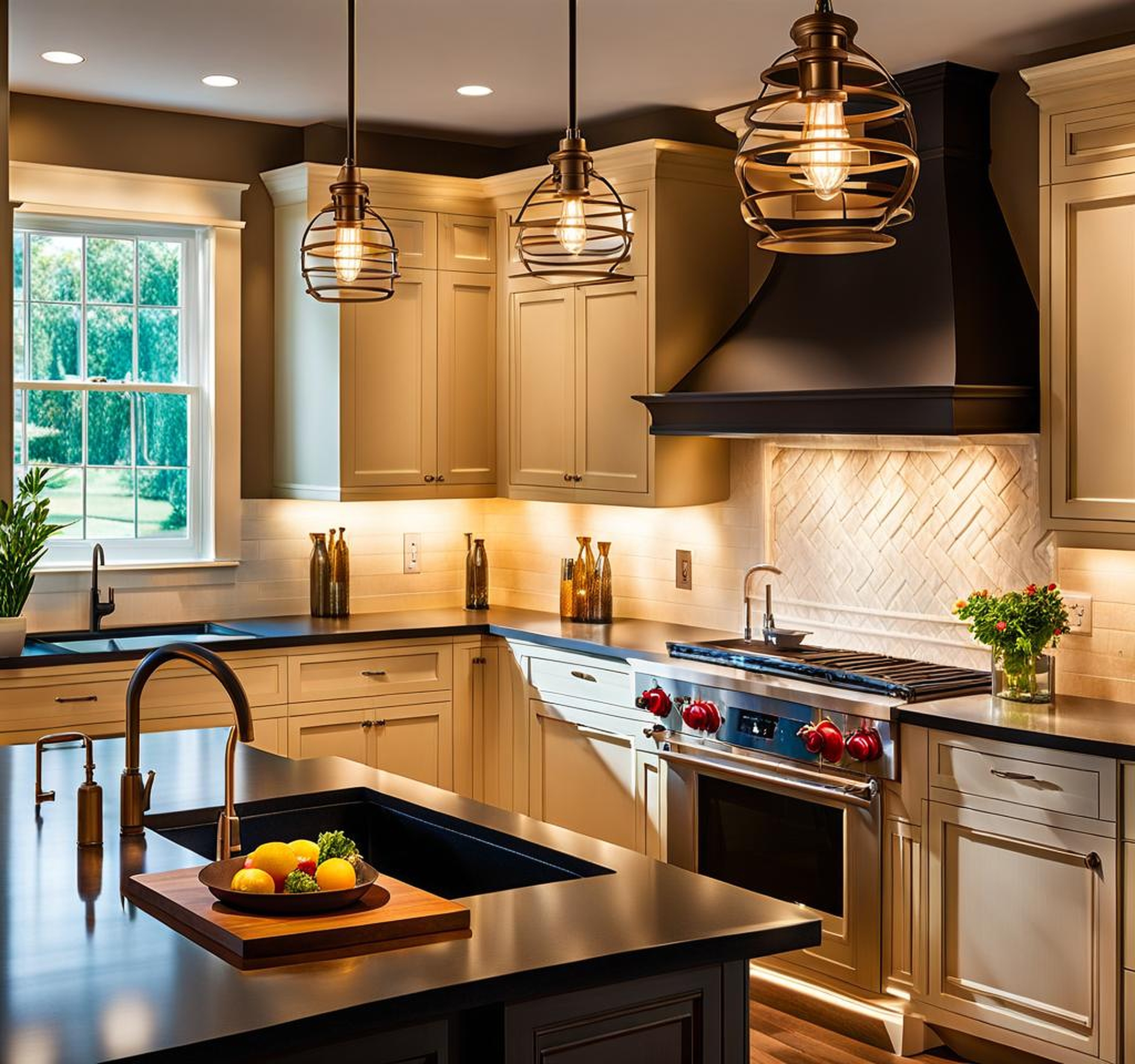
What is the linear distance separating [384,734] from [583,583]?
945 millimetres

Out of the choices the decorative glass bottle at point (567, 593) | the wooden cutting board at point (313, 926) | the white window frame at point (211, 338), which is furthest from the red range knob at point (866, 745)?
the white window frame at point (211, 338)

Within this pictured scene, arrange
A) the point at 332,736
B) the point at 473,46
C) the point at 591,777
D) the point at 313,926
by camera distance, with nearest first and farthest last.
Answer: the point at 313,926, the point at 473,46, the point at 591,777, the point at 332,736

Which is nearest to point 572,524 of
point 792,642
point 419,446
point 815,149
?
point 419,446

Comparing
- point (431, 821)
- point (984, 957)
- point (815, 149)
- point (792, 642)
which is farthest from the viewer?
point (792, 642)

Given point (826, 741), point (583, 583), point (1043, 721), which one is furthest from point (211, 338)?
point (1043, 721)

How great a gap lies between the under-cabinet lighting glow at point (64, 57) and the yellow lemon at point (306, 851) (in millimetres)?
3270

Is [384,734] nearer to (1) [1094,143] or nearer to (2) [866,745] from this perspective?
(2) [866,745]

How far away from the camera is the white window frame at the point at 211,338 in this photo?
217 inches

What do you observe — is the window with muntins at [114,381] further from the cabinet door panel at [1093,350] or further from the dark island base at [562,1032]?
the dark island base at [562,1032]

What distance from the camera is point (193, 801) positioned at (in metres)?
2.97

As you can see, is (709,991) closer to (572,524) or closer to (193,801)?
(193,801)

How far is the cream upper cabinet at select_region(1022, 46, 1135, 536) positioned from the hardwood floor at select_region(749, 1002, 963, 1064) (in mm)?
1468

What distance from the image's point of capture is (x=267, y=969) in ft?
6.58

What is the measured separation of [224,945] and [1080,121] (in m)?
3.07
